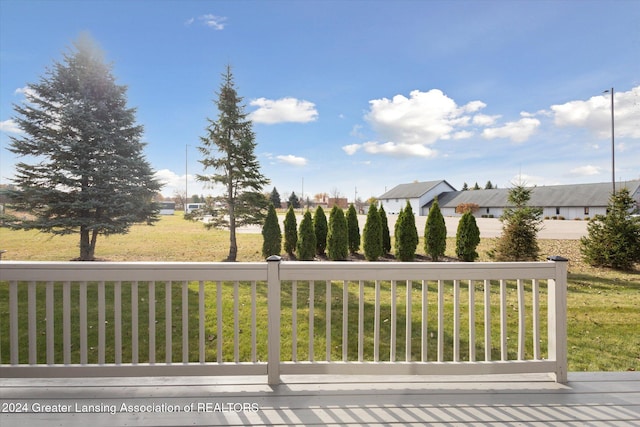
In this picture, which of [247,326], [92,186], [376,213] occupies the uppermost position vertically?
[92,186]

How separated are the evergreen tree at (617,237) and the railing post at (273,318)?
28.0 feet

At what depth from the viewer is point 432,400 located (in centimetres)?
170

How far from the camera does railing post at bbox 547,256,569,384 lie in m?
1.84

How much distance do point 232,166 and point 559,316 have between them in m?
7.20

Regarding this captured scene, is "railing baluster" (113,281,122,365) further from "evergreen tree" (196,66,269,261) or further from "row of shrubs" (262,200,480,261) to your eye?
"evergreen tree" (196,66,269,261)

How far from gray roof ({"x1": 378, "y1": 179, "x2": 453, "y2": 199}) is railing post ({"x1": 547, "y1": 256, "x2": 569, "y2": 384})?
2089 centimetres

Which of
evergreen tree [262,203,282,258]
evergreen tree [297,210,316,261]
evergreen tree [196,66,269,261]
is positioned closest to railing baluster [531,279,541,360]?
evergreen tree [297,210,316,261]

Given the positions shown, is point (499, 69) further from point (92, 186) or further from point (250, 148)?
point (92, 186)

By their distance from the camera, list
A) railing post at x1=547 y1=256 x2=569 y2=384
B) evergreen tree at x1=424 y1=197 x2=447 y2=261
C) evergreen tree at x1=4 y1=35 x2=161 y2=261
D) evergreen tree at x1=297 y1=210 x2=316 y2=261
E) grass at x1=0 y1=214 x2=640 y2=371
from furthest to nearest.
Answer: evergreen tree at x1=297 y1=210 x2=316 y2=261, evergreen tree at x1=424 y1=197 x2=447 y2=261, evergreen tree at x1=4 y1=35 x2=161 y2=261, grass at x1=0 y1=214 x2=640 y2=371, railing post at x1=547 y1=256 x2=569 y2=384

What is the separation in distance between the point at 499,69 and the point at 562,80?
137 cm

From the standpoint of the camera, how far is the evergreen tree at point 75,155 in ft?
22.5

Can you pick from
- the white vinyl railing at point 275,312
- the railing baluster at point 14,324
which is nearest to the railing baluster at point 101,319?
the white vinyl railing at point 275,312

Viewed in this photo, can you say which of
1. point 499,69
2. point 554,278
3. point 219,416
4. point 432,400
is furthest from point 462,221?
point 219,416

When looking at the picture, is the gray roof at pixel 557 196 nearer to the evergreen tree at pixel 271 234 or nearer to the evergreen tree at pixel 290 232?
the evergreen tree at pixel 290 232
